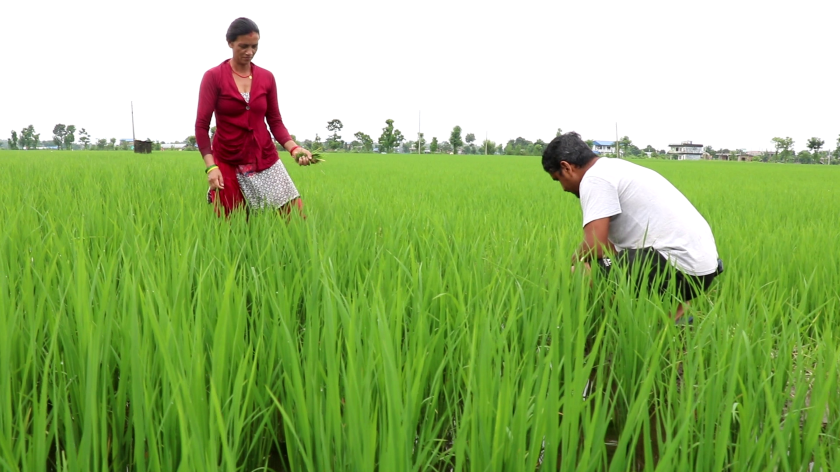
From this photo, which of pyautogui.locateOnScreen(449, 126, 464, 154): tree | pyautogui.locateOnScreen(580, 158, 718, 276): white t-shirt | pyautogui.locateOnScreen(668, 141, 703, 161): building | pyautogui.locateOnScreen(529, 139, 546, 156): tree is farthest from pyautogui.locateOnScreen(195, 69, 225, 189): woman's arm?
pyautogui.locateOnScreen(668, 141, 703, 161): building

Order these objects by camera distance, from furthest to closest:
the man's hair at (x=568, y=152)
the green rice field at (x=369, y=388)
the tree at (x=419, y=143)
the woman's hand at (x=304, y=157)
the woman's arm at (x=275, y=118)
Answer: the tree at (x=419, y=143), the woman's arm at (x=275, y=118), the woman's hand at (x=304, y=157), the man's hair at (x=568, y=152), the green rice field at (x=369, y=388)

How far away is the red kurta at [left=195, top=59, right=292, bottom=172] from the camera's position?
2.77m

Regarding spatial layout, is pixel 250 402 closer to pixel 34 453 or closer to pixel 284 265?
pixel 34 453

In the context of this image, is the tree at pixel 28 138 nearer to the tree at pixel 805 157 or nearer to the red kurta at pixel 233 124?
the red kurta at pixel 233 124

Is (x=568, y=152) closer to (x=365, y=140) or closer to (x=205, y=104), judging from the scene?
(x=205, y=104)

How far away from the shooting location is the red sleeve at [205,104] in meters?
2.74

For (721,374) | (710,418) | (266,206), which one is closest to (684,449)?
(710,418)

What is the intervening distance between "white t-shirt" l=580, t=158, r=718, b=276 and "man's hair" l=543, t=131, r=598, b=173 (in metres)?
0.05

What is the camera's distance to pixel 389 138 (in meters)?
58.6

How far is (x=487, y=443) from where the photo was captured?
815 mm

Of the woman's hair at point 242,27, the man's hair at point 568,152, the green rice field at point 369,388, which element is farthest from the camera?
the woman's hair at point 242,27

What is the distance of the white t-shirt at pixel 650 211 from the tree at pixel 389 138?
186 feet

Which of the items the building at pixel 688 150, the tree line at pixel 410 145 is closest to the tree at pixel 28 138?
the tree line at pixel 410 145

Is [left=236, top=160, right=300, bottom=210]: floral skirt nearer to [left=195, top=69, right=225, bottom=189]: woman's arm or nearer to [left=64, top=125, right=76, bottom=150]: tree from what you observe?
[left=195, top=69, right=225, bottom=189]: woman's arm
